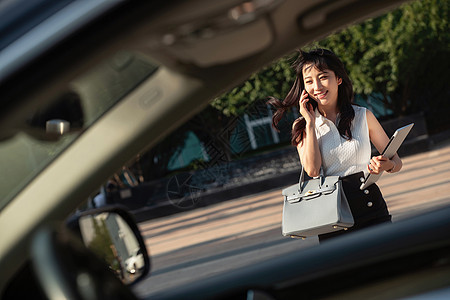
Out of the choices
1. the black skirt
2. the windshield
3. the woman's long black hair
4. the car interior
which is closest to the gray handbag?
the black skirt

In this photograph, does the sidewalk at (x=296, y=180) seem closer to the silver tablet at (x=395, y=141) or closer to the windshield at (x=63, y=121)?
the silver tablet at (x=395, y=141)

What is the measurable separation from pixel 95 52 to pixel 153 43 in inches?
4.2

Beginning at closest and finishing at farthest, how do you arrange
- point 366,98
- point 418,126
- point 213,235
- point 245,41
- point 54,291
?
point 54,291 < point 245,41 < point 213,235 < point 418,126 < point 366,98

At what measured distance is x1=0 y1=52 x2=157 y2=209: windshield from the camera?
1134 millimetres

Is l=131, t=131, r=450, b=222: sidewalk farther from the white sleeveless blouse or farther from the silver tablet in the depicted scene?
the white sleeveless blouse

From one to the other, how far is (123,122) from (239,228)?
18.5 inches

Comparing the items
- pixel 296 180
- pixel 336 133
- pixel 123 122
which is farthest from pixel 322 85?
pixel 123 122

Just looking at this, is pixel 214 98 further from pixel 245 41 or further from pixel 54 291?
pixel 54 291

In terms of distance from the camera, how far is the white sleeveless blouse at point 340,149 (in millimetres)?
1859

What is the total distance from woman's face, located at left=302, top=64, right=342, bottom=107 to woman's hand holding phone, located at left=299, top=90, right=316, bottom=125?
0.02 m

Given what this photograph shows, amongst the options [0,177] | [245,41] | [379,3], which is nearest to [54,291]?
[0,177]

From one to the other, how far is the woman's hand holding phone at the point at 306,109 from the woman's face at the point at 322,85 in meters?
0.02

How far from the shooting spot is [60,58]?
104 centimetres

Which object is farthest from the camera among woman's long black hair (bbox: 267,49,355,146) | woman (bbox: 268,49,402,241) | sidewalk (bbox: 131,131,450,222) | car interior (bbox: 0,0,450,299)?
woman (bbox: 268,49,402,241)
